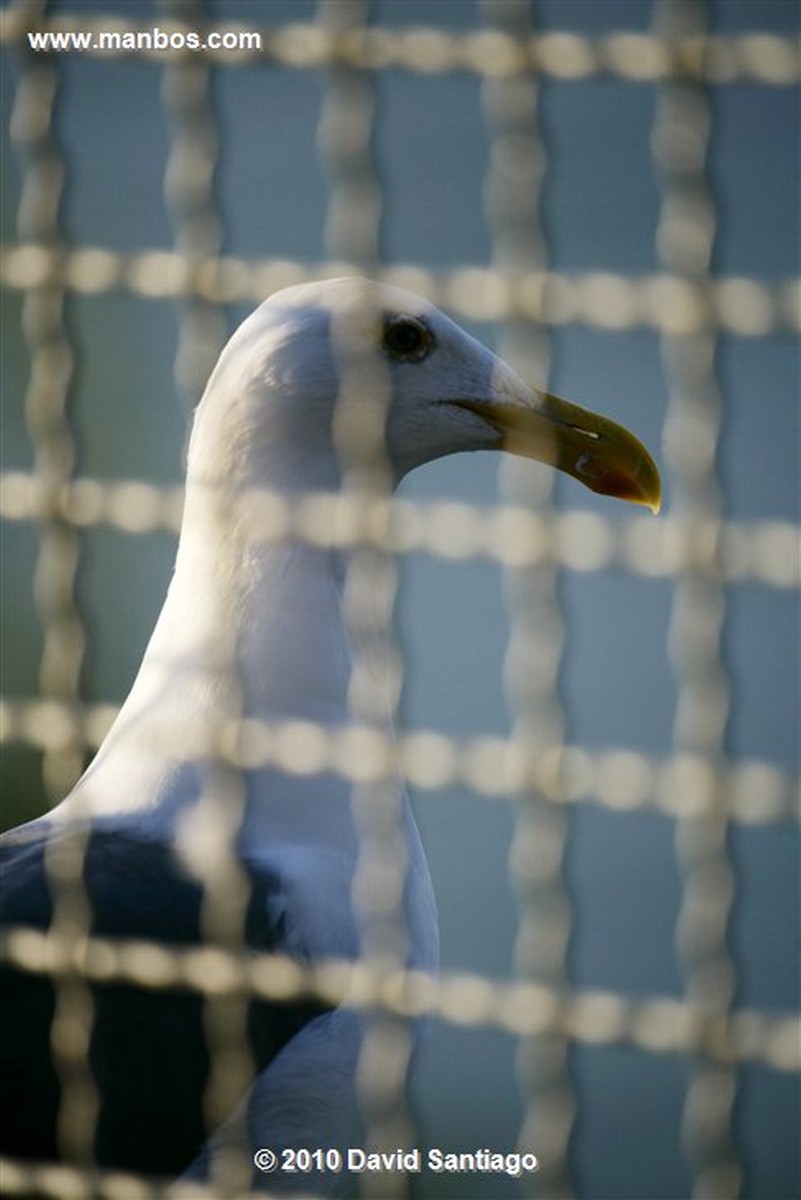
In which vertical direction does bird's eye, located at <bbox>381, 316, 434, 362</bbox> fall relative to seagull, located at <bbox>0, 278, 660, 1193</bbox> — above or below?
above

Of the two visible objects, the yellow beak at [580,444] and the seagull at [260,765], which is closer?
the seagull at [260,765]

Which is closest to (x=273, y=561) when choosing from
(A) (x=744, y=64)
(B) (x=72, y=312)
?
(B) (x=72, y=312)

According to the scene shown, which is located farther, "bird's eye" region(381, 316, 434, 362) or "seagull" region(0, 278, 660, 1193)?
"bird's eye" region(381, 316, 434, 362)

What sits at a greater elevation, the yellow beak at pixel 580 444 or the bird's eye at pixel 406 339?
the bird's eye at pixel 406 339

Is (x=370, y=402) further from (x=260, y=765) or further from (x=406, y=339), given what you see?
(x=260, y=765)

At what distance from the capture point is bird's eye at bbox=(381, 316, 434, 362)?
1.32 m

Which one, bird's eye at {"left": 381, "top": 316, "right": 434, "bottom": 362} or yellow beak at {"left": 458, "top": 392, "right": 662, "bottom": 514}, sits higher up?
bird's eye at {"left": 381, "top": 316, "right": 434, "bottom": 362}

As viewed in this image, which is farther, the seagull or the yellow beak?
the yellow beak

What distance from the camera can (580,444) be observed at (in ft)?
4.36

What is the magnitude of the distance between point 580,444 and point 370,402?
158 millimetres

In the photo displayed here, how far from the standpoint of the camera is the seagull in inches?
44.9

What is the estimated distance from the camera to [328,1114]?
48.5 inches

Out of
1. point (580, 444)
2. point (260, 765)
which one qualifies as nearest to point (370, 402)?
point (580, 444)

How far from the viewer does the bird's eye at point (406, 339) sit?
4.33 ft
